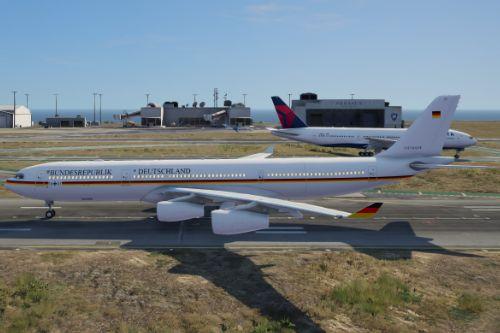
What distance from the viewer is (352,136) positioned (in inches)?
2717

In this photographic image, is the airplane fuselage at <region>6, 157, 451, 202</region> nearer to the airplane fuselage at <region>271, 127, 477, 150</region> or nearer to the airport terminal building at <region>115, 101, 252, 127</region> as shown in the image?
the airplane fuselage at <region>271, 127, 477, 150</region>

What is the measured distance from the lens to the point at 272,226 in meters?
31.0

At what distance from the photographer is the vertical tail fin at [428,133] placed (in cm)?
3153

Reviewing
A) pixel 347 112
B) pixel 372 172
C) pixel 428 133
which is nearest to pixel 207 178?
pixel 372 172

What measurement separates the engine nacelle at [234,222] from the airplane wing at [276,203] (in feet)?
3.65

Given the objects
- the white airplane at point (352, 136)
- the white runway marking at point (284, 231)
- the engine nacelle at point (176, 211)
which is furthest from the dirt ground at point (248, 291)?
the white airplane at point (352, 136)

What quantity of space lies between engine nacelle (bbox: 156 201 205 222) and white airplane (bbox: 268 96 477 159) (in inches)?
1758

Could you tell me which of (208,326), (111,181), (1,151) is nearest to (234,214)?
(208,326)

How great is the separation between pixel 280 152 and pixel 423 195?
3286 cm

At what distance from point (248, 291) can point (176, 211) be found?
9.70m

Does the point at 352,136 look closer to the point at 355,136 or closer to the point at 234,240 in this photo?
the point at 355,136

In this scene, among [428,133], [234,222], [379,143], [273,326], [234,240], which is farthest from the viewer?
[379,143]

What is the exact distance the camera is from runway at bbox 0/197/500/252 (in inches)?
1064

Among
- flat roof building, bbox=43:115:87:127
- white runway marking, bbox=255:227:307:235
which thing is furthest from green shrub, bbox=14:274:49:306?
flat roof building, bbox=43:115:87:127
